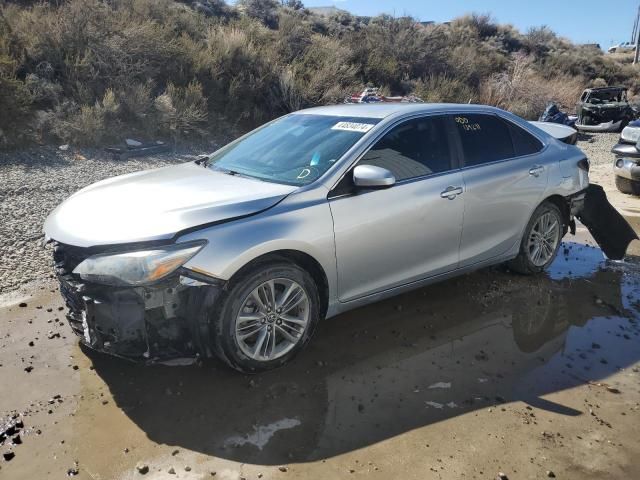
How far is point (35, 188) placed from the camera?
7738 millimetres

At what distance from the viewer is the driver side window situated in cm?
426

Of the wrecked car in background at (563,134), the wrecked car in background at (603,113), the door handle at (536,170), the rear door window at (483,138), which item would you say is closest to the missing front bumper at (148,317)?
the rear door window at (483,138)

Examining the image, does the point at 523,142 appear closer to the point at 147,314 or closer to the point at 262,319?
the point at 262,319

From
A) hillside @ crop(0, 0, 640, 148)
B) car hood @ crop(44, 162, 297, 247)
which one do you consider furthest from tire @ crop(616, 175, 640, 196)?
hillside @ crop(0, 0, 640, 148)

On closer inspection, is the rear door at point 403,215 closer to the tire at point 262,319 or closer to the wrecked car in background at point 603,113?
the tire at point 262,319

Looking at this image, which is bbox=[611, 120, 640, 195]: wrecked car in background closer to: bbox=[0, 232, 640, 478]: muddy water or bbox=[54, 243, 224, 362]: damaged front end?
bbox=[0, 232, 640, 478]: muddy water

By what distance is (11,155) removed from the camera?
30.0ft

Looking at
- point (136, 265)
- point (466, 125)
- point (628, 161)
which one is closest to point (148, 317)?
point (136, 265)

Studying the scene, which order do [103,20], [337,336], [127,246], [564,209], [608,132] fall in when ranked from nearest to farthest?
[127,246]
[337,336]
[564,209]
[103,20]
[608,132]

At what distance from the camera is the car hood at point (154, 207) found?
11.1 ft

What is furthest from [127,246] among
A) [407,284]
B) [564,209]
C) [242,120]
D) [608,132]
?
[608,132]

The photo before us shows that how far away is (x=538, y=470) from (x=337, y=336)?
1.81 metres

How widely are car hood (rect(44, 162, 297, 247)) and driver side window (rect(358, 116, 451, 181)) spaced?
835mm

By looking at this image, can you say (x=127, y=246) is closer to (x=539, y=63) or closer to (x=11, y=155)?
(x=11, y=155)
